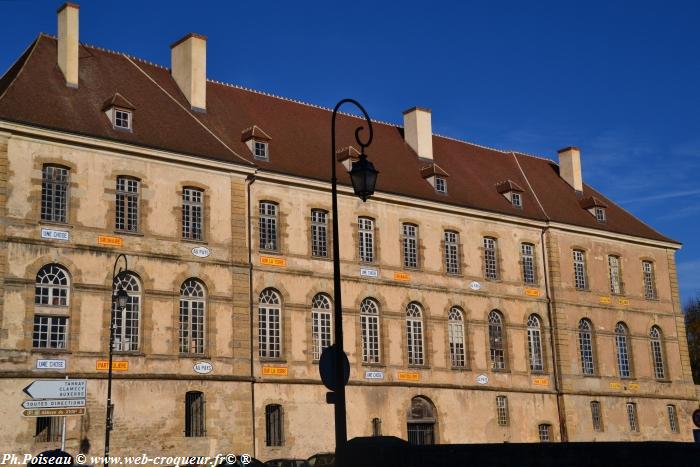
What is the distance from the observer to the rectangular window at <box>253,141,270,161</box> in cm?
3725

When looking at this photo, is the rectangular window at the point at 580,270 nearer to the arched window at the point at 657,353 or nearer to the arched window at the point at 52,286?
the arched window at the point at 657,353

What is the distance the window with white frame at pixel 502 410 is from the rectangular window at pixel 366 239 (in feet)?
27.3

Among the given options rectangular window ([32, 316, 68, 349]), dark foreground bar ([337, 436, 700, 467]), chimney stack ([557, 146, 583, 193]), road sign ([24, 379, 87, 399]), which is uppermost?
chimney stack ([557, 146, 583, 193])

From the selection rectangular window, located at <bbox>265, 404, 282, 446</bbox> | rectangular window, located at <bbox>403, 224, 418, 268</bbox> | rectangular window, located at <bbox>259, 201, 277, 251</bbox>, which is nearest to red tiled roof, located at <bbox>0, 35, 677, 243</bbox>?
Result: rectangular window, located at <bbox>403, 224, 418, 268</bbox>

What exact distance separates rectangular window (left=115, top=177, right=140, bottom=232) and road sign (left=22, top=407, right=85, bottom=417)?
591 cm

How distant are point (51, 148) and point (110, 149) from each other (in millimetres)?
1904

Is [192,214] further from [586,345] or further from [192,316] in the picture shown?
[586,345]

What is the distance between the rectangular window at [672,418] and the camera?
4800cm

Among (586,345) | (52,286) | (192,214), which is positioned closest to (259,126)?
(192,214)

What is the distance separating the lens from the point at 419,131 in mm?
45188

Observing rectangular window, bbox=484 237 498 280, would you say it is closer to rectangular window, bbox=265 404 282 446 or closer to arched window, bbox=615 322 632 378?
arched window, bbox=615 322 632 378

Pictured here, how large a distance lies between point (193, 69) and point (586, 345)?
69.3 feet

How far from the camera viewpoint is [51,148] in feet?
103

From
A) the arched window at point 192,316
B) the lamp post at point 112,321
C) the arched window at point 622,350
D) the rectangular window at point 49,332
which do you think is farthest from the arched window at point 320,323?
the arched window at point 622,350
